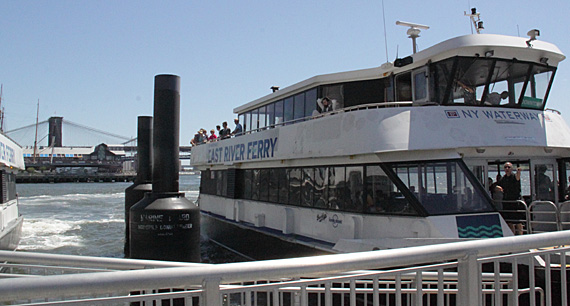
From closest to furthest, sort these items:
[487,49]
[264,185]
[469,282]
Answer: [469,282] → [487,49] → [264,185]

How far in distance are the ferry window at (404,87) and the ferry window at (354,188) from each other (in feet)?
6.10

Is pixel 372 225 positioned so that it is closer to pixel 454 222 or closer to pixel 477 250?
pixel 454 222

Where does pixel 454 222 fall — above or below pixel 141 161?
below

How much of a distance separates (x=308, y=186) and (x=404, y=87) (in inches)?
122

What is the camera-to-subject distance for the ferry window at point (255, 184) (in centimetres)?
1390

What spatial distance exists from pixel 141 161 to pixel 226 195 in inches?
164

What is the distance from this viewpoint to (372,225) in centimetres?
905

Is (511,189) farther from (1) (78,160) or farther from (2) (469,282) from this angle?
(1) (78,160)

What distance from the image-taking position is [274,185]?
12.9 metres

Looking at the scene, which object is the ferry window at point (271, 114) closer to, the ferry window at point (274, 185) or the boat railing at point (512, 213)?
the ferry window at point (274, 185)

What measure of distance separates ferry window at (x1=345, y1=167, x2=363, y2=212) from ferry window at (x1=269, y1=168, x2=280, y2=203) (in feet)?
10.2

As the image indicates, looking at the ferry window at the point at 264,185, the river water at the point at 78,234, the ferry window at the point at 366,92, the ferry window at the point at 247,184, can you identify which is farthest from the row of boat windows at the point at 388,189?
the river water at the point at 78,234

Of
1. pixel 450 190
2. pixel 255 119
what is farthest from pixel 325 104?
pixel 255 119

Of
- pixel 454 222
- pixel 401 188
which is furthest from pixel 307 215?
pixel 454 222
